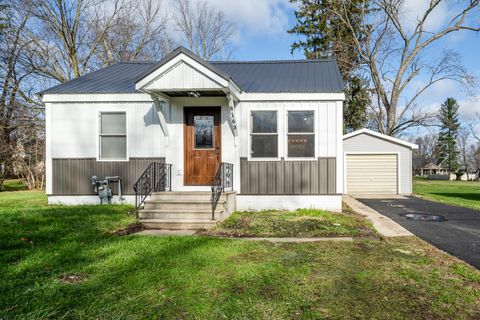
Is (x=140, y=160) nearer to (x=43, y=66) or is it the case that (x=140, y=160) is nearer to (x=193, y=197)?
(x=193, y=197)

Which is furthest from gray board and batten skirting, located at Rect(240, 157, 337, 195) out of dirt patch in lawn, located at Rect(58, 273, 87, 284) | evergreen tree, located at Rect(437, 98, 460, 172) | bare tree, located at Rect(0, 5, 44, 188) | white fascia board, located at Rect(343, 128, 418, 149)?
evergreen tree, located at Rect(437, 98, 460, 172)

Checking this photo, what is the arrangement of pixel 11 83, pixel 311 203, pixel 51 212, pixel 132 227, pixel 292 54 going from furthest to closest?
1. pixel 292 54
2. pixel 11 83
3. pixel 311 203
4. pixel 51 212
5. pixel 132 227

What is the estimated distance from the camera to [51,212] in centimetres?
747

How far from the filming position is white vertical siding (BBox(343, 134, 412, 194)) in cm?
1665

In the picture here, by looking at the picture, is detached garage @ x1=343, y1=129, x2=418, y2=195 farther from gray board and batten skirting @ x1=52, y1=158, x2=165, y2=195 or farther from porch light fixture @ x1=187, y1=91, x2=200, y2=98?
gray board and batten skirting @ x1=52, y1=158, x2=165, y2=195

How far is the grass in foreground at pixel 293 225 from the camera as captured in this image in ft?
19.7

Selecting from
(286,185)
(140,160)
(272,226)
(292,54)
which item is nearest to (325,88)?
(286,185)

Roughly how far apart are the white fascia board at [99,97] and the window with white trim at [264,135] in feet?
9.74

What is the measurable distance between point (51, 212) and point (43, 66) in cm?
1570

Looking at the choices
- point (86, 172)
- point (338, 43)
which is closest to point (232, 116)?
point (86, 172)

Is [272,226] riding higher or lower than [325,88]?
lower

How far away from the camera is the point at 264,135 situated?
875 cm

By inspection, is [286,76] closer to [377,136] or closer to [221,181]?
[221,181]

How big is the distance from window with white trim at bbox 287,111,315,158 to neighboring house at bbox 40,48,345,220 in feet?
0.09
